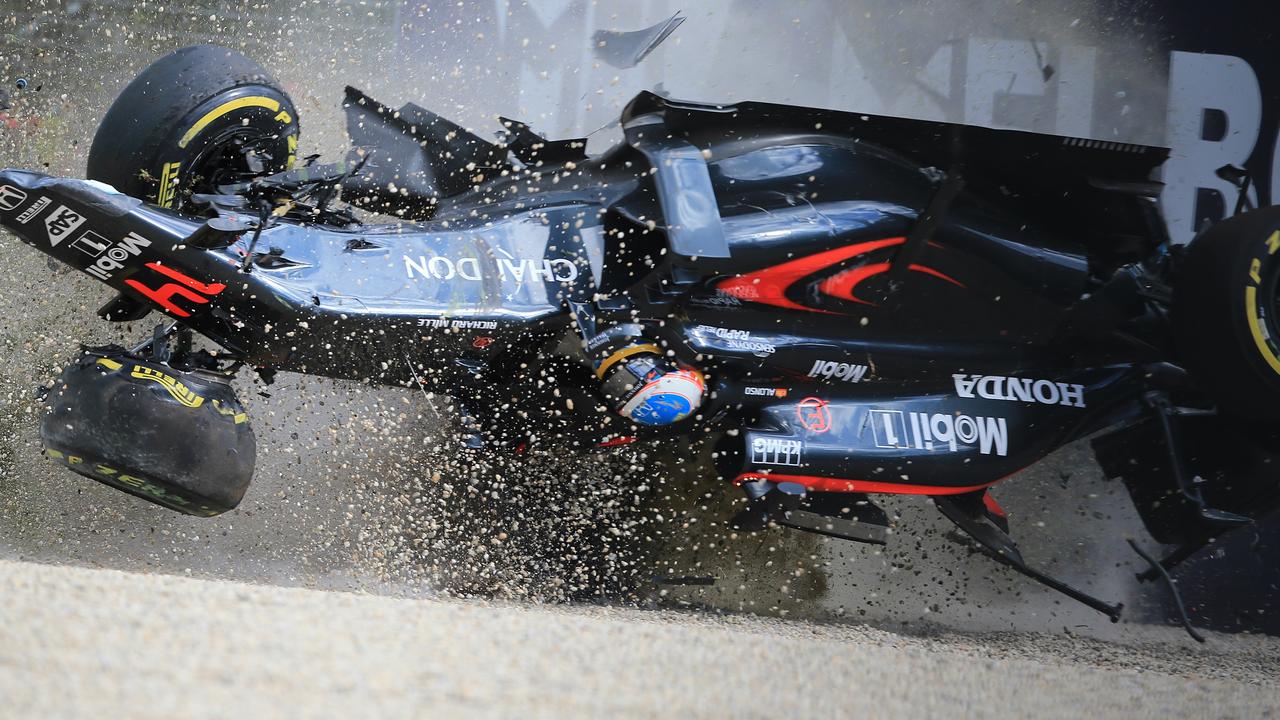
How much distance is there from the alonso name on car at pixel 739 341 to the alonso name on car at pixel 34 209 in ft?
4.85

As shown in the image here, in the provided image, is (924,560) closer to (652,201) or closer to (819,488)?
(819,488)

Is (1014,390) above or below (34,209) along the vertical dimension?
below

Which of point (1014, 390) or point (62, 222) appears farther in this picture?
point (1014, 390)

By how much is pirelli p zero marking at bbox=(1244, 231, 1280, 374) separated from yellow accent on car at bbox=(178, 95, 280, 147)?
2.58 m

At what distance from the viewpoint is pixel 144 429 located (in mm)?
2090

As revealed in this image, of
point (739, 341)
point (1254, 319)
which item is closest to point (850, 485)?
point (739, 341)

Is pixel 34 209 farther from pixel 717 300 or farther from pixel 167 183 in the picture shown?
pixel 717 300

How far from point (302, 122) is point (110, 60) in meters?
0.75

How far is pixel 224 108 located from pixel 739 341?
1429 mm

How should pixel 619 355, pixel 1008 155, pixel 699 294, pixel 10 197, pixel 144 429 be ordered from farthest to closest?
1. pixel 1008 155
2. pixel 699 294
3. pixel 619 355
4. pixel 144 429
5. pixel 10 197

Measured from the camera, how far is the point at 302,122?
11.5 ft

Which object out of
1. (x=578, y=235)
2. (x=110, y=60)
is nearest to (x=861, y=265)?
(x=578, y=235)

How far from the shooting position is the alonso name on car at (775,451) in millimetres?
2490

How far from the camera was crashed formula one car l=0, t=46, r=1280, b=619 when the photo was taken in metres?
2.17
